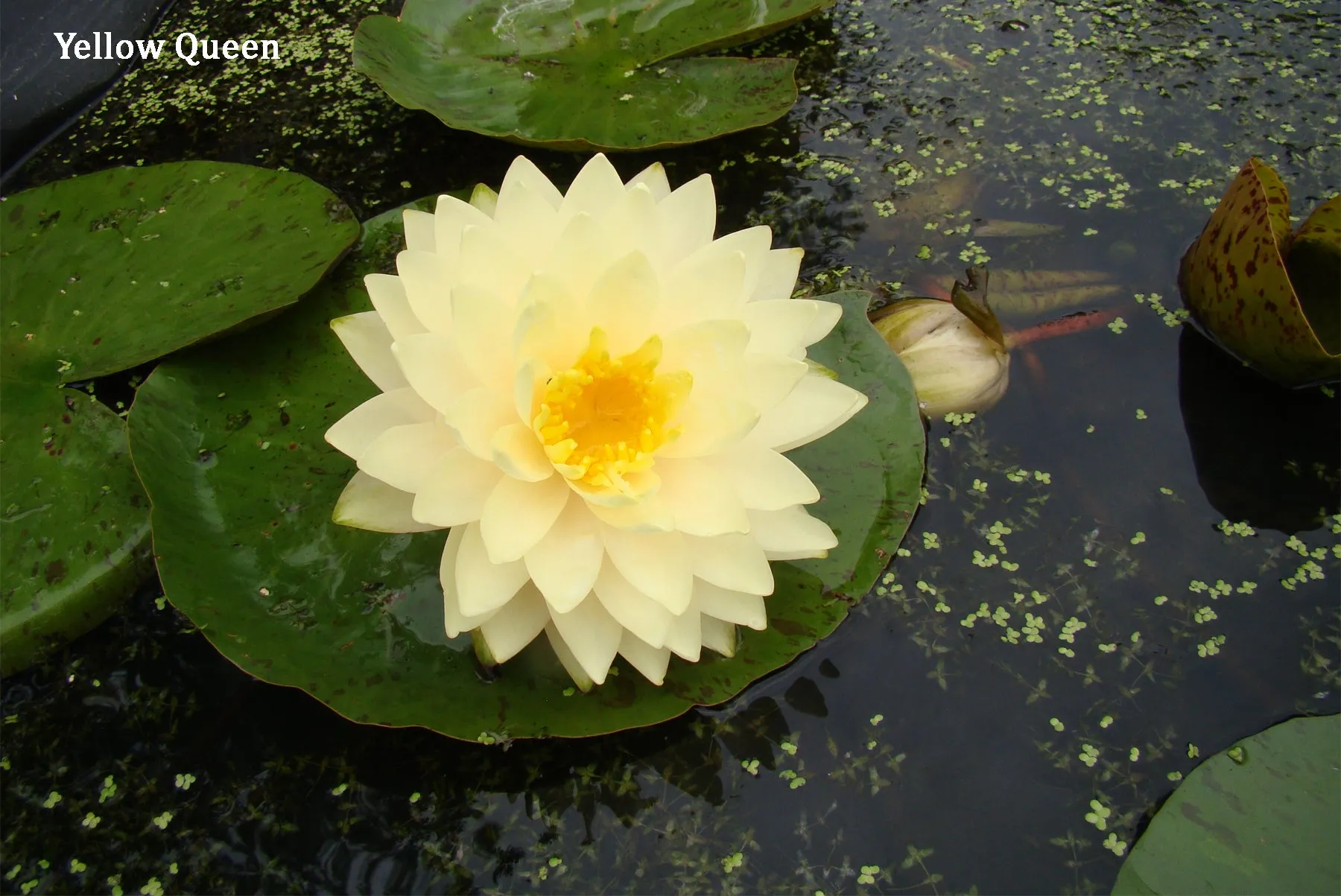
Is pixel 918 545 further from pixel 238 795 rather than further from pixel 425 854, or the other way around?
pixel 238 795

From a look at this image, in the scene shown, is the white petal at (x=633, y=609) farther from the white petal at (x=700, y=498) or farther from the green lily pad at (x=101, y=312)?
the green lily pad at (x=101, y=312)

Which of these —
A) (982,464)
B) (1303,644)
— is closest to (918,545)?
(982,464)

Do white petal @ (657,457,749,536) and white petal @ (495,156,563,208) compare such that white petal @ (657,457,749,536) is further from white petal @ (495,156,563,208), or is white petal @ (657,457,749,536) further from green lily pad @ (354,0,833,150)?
green lily pad @ (354,0,833,150)

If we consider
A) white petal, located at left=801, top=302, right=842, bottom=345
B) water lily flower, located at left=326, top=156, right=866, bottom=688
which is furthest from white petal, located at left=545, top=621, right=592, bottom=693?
white petal, located at left=801, top=302, right=842, bottom=345

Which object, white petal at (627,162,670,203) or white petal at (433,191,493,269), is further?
white petal at (627,162,670,203)

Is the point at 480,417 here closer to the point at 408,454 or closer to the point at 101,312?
the point at 408,454

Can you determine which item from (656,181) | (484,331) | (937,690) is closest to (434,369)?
(484,331)

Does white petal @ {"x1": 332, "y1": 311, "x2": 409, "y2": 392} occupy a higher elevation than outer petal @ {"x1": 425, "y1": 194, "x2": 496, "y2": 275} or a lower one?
lower
